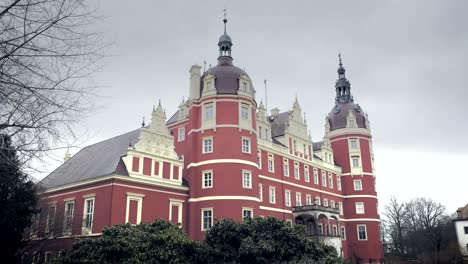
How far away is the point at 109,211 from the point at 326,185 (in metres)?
29.5

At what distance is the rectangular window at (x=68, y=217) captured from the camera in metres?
31.1

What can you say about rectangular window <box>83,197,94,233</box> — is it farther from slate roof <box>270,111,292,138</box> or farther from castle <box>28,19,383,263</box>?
slate roof <box>270,111,292,138</box>

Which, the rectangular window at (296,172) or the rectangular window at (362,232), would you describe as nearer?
the rectangular window at (296,172)

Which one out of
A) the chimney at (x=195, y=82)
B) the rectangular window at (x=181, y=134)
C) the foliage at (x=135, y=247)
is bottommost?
the foliage at (x=135, y=247)

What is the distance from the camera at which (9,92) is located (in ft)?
21.6

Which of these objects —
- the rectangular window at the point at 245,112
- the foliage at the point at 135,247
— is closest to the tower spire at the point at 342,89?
the rectangular window at the point at 245,112

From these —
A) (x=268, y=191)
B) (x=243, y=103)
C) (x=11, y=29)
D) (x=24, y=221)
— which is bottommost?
(x=24, y=221)

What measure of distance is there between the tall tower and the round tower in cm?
2143

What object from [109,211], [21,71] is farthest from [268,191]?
[21,71]

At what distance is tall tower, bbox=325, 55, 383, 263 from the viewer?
50.1 meters

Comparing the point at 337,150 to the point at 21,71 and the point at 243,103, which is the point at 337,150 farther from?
the point at 21,71

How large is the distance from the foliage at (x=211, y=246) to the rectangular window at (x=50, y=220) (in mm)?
14197

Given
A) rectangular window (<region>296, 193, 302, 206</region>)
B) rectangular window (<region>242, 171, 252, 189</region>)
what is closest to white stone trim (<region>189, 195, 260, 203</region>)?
Result: rectangular window (<region>242, 171, 252, 189</region>)

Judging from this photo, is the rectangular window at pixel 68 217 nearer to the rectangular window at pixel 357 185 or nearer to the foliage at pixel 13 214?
the foliage at pixel 13 214
